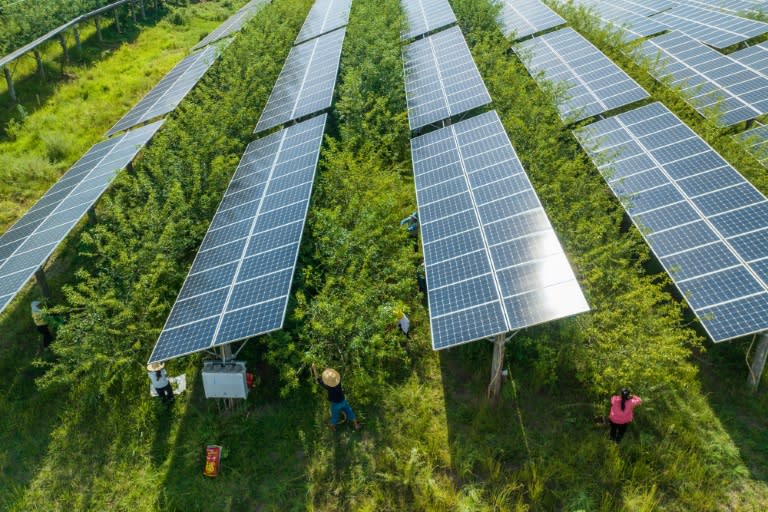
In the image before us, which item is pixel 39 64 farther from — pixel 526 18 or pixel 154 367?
pixel 526 18

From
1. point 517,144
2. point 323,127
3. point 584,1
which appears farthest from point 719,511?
point 584,1

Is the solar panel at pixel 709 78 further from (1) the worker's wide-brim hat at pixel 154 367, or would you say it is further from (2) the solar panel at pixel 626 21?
(1) the worker's wide-brim hat at pixel 154 367

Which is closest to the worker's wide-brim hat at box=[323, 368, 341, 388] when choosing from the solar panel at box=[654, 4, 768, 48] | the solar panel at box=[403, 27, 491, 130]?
the solar panel at box=[403, 27, 491, 130]

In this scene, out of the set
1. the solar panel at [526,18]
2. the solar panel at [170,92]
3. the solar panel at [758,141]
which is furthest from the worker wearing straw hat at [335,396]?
the solar panel at [526,18]

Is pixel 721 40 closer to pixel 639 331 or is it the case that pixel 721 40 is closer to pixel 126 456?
pixel 639 331

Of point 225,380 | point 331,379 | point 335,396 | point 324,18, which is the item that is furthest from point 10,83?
point 335,396
